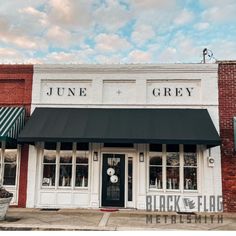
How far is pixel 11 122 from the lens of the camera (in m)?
12.7

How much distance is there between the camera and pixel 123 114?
1316 cm

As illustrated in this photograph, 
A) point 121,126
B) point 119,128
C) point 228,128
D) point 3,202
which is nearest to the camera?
point 3,202

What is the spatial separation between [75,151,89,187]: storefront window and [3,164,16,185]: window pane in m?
2.64

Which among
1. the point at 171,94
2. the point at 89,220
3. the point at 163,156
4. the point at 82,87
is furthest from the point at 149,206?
the point at 82,87

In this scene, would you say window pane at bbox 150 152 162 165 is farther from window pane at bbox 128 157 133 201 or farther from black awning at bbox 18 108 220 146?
black awning at bbox 18 108 220 146

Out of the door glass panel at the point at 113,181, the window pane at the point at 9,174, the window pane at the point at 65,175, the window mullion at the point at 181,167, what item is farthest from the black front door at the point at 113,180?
the window pane at the point at 9,174

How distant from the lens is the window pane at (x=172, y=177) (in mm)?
13117

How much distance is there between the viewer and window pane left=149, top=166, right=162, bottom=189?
518 inches

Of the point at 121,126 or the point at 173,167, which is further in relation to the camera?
the point at 173,167

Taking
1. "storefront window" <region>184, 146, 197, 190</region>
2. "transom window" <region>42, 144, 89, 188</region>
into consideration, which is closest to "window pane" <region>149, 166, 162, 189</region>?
"storefront window" <region>184, 146, 197, 190</region>

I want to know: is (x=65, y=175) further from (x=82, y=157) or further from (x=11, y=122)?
(x=11, y=122)

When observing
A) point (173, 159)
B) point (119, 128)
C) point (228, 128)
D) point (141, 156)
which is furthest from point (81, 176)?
point (228, 128)

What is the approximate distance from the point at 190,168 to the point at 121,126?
334 cm

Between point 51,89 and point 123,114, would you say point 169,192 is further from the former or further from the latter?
point 51,89
